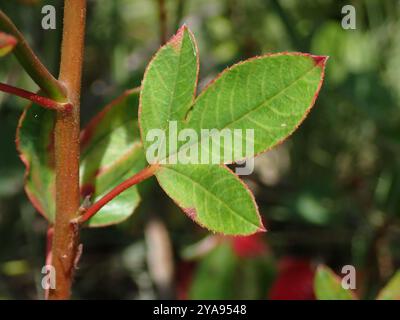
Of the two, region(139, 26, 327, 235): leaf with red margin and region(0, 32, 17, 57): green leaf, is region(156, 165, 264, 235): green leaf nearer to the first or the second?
region(139, 26, 327, 235): leaf with red margin

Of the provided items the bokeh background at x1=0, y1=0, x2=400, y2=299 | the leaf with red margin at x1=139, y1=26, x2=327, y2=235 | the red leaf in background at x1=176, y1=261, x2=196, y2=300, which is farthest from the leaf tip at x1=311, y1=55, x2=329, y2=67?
the red leaf in background at x1=176, y1=261, x2=196, y2=300

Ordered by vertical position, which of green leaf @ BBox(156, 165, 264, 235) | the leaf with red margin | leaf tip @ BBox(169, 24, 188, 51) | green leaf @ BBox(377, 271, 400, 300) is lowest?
green leaf @ BBox(377, 271, 400, 300)

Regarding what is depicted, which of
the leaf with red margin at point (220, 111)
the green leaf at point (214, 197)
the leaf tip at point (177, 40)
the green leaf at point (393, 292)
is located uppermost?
Result: the leaf tip at point (177, 40)

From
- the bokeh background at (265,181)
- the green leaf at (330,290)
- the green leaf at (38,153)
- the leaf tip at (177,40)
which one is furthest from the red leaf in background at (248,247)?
the leaf tip at (177,40)

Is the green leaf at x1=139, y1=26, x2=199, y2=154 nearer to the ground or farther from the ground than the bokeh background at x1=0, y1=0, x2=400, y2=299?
nearer to the ground

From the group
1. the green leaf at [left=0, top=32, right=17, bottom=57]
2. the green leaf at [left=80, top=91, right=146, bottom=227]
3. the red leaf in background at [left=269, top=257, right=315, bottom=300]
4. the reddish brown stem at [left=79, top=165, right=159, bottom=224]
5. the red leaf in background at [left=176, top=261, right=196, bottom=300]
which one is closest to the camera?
the green leaf at [left=0, top=32, right=17, bottom=57]

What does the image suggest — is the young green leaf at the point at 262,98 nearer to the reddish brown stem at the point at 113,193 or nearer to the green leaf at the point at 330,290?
the reddish brown stem at the point at 113,193
